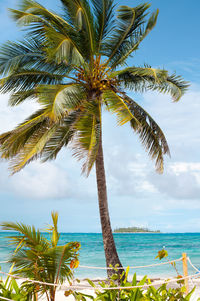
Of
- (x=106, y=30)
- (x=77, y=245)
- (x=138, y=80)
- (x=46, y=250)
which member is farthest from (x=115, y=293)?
(x=106, y=30)

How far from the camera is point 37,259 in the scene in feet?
15.5

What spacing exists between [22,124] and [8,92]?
127 cm

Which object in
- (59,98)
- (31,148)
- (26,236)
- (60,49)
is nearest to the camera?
(26,236)

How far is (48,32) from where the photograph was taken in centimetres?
866

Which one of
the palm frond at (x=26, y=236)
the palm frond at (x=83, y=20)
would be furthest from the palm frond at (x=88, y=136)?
the palm frond at (x=26, y=236)

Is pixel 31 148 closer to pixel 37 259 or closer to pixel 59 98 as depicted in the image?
pixel 59 98

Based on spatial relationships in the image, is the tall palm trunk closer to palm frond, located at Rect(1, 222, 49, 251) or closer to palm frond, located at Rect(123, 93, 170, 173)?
palm frond, located at Rect(123, 93, 170, 173)

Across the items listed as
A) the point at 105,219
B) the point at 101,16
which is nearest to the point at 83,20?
the point at 101,16

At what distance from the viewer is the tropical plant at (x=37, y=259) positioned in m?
4.62

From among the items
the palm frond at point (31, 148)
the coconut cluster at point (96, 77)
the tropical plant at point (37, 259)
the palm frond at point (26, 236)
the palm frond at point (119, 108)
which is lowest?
the tropical plant at point (37, 259)

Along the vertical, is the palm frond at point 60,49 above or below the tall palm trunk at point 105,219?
above

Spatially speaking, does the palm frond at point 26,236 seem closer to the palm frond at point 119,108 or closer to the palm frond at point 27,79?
the palm frond at point 119,108

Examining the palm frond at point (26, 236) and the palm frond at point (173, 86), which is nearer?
the palm frond at point (26, 236)

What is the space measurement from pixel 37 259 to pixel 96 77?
20.2ft
